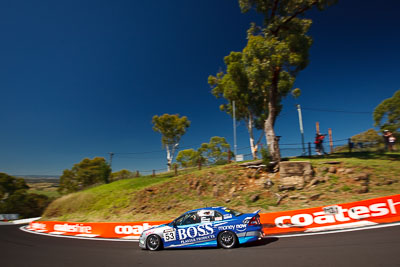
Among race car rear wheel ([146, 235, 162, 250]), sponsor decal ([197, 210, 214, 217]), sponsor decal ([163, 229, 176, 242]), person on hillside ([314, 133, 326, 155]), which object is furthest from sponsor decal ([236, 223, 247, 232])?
person on hillside ([314, 133, 326, 155])

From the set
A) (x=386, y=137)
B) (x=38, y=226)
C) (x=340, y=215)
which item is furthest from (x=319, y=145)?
(x=38, y=226)

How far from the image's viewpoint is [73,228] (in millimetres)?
14852

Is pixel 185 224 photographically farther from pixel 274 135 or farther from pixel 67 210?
pixel 67 210

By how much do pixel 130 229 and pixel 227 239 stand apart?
725 cm

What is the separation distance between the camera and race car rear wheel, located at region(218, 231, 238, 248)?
22.2 ft

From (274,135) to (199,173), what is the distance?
7.62 metres

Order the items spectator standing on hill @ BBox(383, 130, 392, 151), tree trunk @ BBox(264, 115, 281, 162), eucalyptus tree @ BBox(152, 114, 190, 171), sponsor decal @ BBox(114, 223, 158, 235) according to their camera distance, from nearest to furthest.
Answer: sponsor decal @ BBox(114, 223, 158, 235) → tree trunk @ BBox(264, 115, 281, 162) → spectator standing on hill @ BBox(383, 130, 392, 151) → eucalyptus tree @ BBox(152, 114, 190, 171)

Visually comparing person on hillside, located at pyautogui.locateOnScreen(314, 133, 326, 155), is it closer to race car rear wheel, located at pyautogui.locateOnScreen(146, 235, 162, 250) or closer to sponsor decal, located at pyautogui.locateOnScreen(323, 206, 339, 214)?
sponsor decal, located at pyautogui.locateOnScreen(323, 206, 339, 214)

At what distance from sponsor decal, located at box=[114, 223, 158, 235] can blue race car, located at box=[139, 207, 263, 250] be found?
3.55 meters

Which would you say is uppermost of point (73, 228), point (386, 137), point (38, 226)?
point (386, 137)

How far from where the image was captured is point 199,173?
63.7ft

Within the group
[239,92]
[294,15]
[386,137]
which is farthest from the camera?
[239,92]

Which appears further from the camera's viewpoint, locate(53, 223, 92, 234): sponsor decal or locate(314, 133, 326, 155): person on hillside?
locate(314, 133, 326, 155): person on hillside

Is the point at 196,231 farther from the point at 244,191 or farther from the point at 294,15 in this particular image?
the point at 294,15
